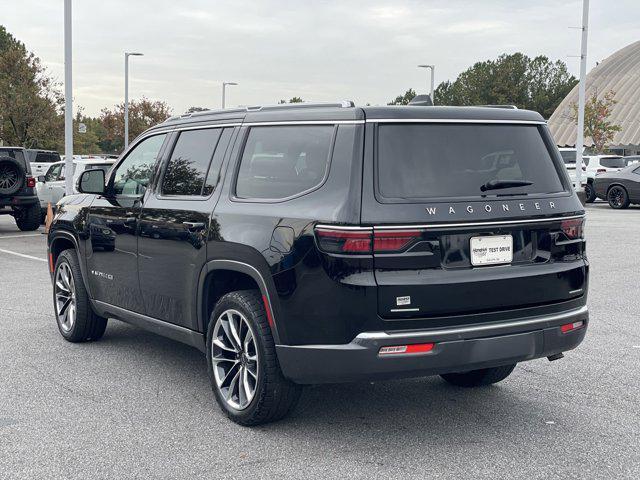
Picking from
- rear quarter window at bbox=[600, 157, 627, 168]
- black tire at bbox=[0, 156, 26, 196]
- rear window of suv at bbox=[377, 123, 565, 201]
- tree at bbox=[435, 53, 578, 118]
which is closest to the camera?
rear window of suv at bbox=[377, 123, 565, 201]

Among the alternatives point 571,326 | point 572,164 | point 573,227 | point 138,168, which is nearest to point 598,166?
point 572,164

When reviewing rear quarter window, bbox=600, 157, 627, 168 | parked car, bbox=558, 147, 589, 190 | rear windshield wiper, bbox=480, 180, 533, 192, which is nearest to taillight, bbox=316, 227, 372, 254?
rear windshield wiper, bbox=480, 180, 533, 192

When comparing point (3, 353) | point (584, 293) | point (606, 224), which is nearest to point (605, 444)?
point (584, 293)

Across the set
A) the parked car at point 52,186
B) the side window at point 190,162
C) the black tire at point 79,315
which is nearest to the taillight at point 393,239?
the side window at point 190,162

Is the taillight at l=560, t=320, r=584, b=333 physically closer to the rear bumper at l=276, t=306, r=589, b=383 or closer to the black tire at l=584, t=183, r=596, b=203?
the rear bumper at l=276, t=306, r=589, b=383

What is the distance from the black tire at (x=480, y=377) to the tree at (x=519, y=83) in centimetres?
8703

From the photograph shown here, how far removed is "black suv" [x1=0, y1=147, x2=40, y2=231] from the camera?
17203 mm

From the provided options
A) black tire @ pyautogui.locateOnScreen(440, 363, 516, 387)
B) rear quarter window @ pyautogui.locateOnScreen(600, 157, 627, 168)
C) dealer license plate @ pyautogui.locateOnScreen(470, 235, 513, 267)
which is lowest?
black tire @ pyautogui.locateOnScreen(440, 363, 516, 387)

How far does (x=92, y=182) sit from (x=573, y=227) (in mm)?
3566

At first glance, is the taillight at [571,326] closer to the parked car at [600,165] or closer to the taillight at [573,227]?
the taillight at [573,227]

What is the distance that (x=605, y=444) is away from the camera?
4.51 m

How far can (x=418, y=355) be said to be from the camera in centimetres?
417

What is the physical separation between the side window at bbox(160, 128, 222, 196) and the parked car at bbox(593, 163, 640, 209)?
22.7m

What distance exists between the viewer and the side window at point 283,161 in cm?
449
